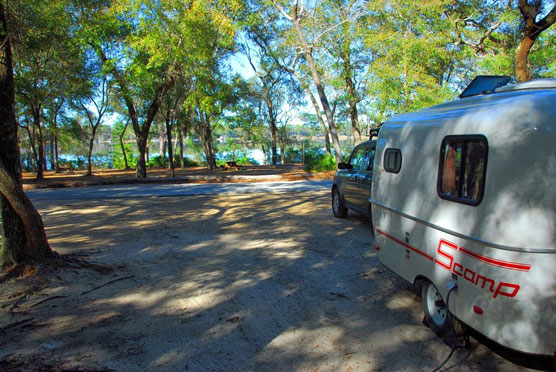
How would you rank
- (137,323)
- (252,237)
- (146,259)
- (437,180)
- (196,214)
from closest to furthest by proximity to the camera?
(437,180)
(137,323)
(146,259)
(252,237)
(196,214)

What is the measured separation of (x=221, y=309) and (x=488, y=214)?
9.66 feet

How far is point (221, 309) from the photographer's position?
4.58m

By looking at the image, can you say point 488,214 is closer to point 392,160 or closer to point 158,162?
point 392,160

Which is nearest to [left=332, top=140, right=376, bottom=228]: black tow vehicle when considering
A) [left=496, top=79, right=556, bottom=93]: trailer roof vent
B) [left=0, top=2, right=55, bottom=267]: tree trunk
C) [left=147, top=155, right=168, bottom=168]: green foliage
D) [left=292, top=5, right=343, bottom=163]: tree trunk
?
[left=496, top=79, right=556, bottom=93]: trailer roof vent

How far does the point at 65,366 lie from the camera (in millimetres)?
3377

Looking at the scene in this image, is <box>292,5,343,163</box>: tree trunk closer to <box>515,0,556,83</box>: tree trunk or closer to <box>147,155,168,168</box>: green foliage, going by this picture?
<box>515,0,556,83</box>: tree trunk

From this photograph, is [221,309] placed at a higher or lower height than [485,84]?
lower

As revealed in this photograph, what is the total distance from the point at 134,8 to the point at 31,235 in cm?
1355

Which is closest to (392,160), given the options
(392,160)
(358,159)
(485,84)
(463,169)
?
(392,160)

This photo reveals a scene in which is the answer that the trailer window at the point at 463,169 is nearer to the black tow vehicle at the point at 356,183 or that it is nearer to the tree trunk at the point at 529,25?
the black tow vehicle at the point at 356,183

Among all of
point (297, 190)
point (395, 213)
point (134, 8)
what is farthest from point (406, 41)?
point (395, 213)

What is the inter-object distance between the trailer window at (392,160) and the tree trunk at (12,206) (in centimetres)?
480

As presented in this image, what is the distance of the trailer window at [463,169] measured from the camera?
10.7 feet

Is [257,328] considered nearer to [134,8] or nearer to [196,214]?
[196,214]
